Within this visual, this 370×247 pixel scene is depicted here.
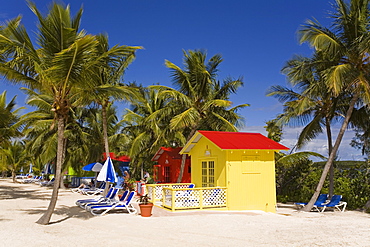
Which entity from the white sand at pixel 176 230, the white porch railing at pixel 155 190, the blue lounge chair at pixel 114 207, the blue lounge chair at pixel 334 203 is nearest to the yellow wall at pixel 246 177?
the white sand at pixel 176 230

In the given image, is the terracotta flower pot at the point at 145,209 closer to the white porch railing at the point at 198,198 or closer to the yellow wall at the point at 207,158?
the white porch railing at the point at 198,198

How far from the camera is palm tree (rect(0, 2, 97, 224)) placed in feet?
33.1

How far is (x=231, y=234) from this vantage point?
31.2 ft

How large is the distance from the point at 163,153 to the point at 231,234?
14.5 m

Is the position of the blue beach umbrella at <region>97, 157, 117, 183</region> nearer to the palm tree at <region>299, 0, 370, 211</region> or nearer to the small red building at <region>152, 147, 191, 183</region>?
the small red building at <region>152, 147, 191, 183</region>

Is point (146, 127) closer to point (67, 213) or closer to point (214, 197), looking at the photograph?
point (214, 197)

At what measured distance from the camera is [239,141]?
15.7 m

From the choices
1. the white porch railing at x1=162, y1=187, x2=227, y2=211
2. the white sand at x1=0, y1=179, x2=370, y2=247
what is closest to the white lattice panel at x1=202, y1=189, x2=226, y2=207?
the white porch railing at x1=162, y1=187, x2=227, y2=211

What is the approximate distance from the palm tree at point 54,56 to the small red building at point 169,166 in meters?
11.5

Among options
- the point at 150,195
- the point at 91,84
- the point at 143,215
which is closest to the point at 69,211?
the point at 143,215

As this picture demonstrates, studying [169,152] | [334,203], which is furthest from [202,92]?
[334,203]

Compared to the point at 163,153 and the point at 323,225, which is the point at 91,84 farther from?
the point at 163,153

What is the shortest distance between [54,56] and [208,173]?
348 inches

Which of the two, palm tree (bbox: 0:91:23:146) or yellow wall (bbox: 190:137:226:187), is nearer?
yellow wall (bbox: 190:137:226:187)
